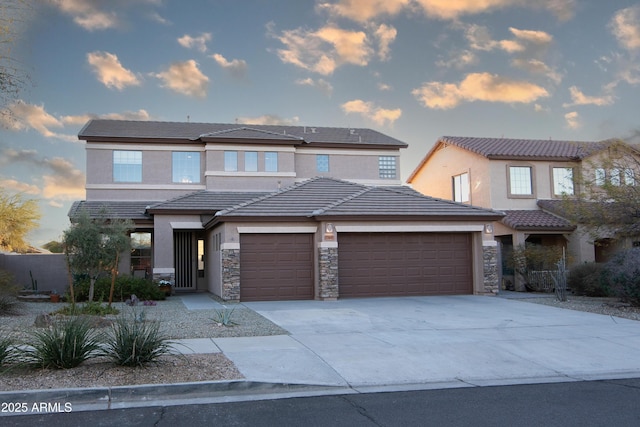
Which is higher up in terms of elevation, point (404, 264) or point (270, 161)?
point (270, 161)

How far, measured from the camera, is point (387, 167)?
30.2 meters

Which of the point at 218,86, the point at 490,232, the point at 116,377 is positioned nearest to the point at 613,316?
the point at 490,232

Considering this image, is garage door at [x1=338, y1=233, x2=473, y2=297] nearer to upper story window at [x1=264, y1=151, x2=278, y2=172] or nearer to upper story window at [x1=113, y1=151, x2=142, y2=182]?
upper story window at [x1=264, y1=151, x2=278, y2=172]

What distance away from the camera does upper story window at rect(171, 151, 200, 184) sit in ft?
90.7

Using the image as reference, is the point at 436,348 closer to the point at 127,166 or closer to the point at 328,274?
the point at 328,274

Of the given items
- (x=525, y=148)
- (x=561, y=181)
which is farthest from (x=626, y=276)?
(x=525, y=148)

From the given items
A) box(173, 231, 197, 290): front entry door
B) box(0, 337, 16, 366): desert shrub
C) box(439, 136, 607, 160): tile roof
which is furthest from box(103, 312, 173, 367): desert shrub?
box(439, 136, 607, 160): tile roof

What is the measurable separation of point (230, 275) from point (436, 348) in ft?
33.7

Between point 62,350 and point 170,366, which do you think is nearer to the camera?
point 62,350

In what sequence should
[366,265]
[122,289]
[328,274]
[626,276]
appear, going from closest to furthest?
[626,276] → [328,274] → [122,289] → [366,265]

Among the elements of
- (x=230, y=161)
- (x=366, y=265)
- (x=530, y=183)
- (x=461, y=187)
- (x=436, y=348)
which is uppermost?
(x=230, y=161)

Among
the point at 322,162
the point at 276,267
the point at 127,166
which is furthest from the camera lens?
the point at 322,162

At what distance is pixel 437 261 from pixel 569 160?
11.3 m

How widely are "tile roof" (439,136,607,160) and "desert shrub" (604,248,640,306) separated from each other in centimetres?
876
